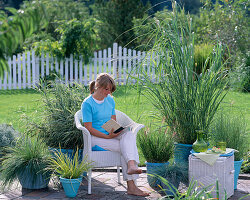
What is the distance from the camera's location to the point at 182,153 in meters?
4.36

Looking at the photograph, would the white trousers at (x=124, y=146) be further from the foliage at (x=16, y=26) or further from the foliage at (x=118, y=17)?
the foliage at (x=118, y=17)

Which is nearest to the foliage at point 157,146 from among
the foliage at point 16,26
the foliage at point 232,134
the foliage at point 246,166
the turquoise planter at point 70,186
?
the foliage at point 232,134

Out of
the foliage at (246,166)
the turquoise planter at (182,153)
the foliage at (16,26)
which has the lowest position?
the foliage at (246,166)

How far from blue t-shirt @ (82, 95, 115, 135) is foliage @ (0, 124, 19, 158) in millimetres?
958

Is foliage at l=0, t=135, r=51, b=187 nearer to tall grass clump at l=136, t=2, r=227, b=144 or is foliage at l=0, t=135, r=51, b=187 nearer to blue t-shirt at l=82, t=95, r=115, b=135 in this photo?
blue t-shirt at l=82, t=95, r=115, b=135

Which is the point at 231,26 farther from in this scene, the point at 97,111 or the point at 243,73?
the point at 97,111

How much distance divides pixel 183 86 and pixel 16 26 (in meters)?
3.17

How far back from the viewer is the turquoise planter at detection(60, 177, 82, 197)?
379 centimetres

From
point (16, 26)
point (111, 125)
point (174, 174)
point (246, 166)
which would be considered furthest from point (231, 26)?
point (16, 26)

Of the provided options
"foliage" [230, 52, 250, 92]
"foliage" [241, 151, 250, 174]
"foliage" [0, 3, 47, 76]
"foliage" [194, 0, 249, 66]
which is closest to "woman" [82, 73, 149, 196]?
"foliage" [241, 151, 250, 174]

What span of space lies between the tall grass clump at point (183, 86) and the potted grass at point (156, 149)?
0.20m

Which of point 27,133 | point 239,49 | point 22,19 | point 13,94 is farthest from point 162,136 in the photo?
point 239,49

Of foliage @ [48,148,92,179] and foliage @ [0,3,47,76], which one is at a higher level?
foliage @ [0,3,47,76]

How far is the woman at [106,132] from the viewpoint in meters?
3.96
